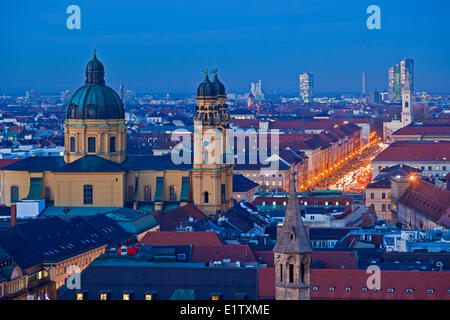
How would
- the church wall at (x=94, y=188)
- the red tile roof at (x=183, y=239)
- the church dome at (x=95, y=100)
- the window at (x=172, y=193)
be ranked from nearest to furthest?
the red tile roof at (x=183, y=239), the church wall at (x=94, y=188), the church dome at (x=95, y=100), the window at (x=172, y=193)

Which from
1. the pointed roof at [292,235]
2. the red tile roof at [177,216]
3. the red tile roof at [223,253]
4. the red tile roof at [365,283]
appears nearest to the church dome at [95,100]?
the red tile roof at [177,216]

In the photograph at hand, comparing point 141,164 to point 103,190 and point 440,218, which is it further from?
point 440,218

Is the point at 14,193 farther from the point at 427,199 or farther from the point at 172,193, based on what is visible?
the point at 427,199

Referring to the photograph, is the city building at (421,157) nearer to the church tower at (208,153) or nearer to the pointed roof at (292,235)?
the church tower at (208,153)

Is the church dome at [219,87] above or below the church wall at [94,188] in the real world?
above

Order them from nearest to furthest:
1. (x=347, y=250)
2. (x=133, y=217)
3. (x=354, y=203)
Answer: (x=347, y=250)
(x=133, y=217)
(x=354, y=203)
